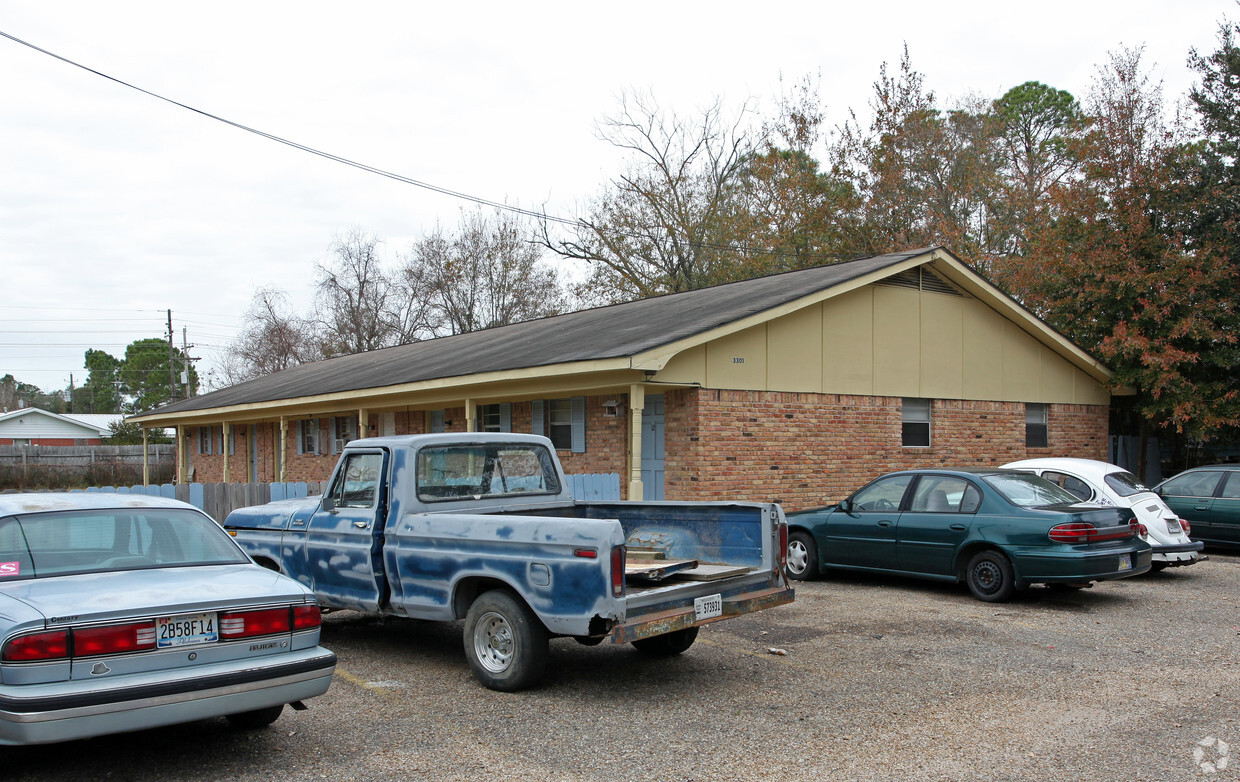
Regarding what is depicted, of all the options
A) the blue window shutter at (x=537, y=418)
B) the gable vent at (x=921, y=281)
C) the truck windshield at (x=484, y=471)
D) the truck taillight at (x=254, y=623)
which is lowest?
the truck taillight at (x=254, y=623)

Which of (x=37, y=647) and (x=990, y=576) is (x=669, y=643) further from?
(x=37, y=647)

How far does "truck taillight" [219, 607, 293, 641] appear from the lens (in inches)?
195

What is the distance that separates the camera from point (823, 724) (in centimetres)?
577

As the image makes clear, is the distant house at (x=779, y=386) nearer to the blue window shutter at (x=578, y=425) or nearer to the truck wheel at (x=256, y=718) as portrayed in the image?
the blue window shutter at (x=578, y=425)

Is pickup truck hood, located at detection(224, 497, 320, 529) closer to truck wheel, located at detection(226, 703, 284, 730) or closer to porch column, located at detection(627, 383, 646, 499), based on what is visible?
truck wheel, located at detection(226, 703, 284, 730)

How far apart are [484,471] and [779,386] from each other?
8.63 meters

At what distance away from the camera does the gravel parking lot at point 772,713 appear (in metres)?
5.04

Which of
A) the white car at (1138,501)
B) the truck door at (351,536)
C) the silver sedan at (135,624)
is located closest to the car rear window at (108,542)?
the silver sedan at (135,624)

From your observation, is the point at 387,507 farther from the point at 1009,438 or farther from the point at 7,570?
the point at 1009,438

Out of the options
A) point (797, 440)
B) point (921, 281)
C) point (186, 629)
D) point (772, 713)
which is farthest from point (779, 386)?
point (186, 629)

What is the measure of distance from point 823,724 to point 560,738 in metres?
1.59

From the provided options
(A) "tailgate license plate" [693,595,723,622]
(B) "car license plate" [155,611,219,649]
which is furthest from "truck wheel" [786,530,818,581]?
(B) "car license plate" [155,611,219,649]

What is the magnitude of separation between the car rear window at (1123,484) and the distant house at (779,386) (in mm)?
5011

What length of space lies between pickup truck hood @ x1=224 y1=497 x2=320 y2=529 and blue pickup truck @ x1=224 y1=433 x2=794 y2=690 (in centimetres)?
1
